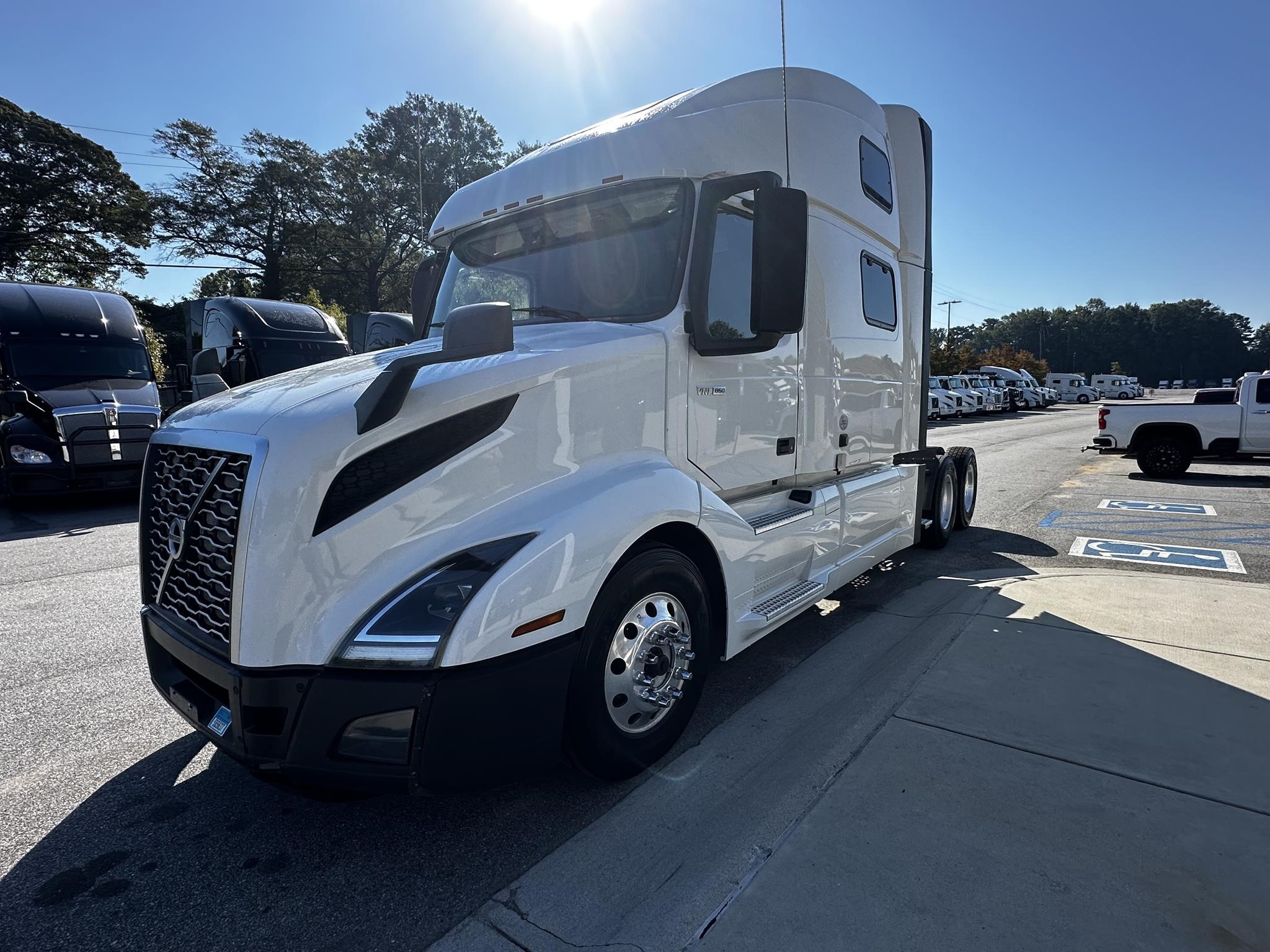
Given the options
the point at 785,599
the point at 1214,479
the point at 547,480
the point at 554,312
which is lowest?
the point at 1214,479

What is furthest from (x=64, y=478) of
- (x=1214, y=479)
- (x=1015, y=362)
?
(x=1015, y=362)

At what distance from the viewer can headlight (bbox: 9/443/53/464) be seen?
9.10 m

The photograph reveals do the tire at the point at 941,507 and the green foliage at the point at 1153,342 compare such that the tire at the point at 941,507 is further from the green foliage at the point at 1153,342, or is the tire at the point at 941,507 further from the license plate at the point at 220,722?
the green foliage at the point at 1153,342

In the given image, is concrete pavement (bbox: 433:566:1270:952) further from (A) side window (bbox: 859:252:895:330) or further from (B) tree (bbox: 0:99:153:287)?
(B) tree (bbox: 0:99:153:287)

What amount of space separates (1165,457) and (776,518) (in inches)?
488

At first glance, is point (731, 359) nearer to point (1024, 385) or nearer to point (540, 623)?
point (540, 623)

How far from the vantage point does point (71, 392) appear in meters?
10.3

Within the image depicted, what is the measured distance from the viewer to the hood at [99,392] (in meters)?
10.1

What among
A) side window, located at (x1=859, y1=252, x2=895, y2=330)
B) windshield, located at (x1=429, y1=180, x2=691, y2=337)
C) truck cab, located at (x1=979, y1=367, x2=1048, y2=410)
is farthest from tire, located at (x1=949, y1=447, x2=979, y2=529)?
truck cab, located at (x1=979, y1=367, x2=1048, y2=410)

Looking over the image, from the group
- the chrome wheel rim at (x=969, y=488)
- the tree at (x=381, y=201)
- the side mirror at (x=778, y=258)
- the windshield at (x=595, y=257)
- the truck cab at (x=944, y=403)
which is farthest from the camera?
the tree at (x=381, y=201)

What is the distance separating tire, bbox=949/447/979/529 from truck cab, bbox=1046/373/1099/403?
58.1 metres

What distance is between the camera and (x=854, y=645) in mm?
4539

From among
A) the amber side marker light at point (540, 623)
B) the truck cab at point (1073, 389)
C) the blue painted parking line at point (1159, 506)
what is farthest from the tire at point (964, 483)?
the truck cab at point (1073, 389)

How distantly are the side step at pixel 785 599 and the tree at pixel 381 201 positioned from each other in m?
43.0
